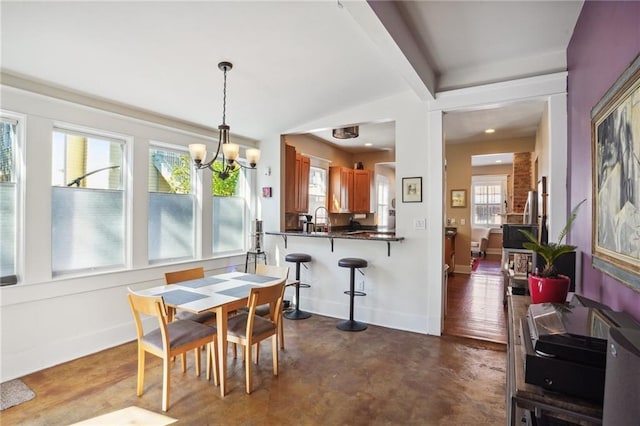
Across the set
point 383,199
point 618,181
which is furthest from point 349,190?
point 618,181

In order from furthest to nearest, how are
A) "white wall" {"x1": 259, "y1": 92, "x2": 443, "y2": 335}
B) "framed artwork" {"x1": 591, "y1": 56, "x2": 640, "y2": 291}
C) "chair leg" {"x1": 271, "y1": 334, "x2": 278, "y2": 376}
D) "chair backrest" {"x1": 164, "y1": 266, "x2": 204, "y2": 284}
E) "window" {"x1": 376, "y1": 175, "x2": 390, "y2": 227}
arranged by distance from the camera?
"window" {"x1": 376, "y1": 175, "x2": 390, "y2": 227} < "white wall" {"x1": 259, "y1": 92, "x2": 443, "y2": 335} < "chair backrest" {"x1": 164, "y1": 266, "x2": 204, "y2": 284} < "chair leg" {"x1": 271, "y1": 334, "x2": 278, "y2": 376} < "framed artwork" {"x1": 591, "y1": 56, "x2": 640, "y2": 291}

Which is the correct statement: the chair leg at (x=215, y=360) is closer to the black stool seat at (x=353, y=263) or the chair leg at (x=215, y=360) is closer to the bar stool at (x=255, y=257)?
the black stool seat at (x=353, y=263)

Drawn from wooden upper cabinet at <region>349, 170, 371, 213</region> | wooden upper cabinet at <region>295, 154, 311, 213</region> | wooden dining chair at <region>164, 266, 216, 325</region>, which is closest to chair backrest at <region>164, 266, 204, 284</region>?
wooden dining chair at <region>164, 266, 216, 325</region>

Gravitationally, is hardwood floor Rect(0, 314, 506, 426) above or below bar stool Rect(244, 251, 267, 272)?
below

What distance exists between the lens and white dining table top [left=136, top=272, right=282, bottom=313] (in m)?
2.38

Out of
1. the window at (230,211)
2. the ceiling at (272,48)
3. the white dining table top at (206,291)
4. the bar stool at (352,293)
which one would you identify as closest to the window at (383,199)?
the window at (230,211)

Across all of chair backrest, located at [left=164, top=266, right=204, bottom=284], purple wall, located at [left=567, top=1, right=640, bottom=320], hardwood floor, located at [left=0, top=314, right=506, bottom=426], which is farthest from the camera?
chair backrest, located at [left=164, top=266, right=204, bottom=284]

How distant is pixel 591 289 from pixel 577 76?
159cm

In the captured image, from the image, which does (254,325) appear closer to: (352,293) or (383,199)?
(352,293)

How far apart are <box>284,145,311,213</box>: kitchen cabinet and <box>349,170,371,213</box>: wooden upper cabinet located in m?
1.67

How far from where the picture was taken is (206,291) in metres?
2.72

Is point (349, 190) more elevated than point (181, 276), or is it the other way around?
point (349, 190)

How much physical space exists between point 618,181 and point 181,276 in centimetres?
321

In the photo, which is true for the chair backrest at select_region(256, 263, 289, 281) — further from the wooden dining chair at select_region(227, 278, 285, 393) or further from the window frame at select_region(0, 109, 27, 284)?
the window frame at select_region(0, 109, 27, 284)
